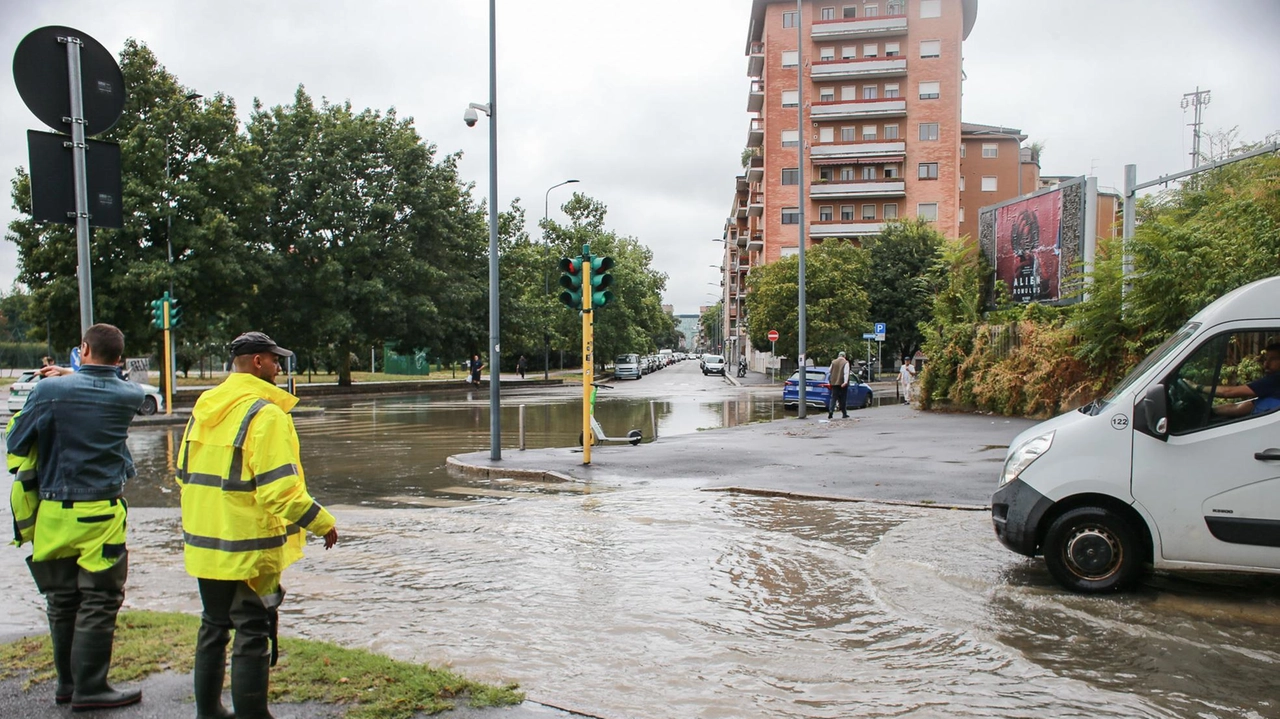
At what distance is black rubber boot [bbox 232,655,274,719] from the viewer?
11.8 feet

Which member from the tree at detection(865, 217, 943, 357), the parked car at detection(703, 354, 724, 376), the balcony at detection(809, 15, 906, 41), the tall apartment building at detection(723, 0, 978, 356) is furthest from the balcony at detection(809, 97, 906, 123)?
the parked car at detection(703, 354, 724, 376)

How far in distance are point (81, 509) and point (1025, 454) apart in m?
5.76

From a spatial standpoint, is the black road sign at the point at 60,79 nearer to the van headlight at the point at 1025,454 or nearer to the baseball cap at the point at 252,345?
the baseball cap at the point at 252,345

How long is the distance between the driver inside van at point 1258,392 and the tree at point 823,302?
41.4 meters

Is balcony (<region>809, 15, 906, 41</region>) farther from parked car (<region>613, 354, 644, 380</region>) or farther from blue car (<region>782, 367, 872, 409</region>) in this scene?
blue car (<region>782, 367, 872, 409</region>)

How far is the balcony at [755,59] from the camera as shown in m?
78.2

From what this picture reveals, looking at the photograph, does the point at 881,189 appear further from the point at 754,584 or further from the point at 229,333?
the point at 754,584

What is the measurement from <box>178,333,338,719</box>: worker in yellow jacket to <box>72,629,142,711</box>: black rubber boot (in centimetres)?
59

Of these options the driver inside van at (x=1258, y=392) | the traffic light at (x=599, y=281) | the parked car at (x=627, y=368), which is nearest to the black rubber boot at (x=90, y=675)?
the driver inside van at (x=1258, y=392)

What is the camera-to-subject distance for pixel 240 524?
3662 mm

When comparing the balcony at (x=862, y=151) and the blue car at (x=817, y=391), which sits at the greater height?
the balcony at (x=862, y=151)

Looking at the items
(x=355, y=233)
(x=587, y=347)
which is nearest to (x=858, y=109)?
(x=355, y=233)

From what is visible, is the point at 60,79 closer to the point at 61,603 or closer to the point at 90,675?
the point at 61,603

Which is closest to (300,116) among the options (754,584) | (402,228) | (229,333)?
(402,228)
